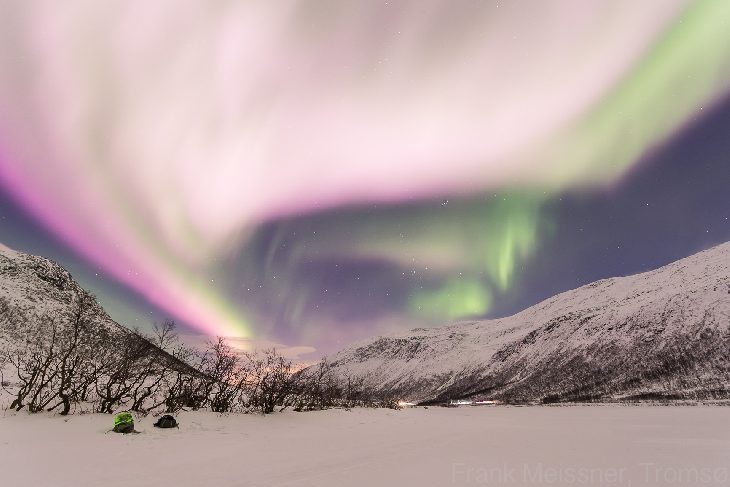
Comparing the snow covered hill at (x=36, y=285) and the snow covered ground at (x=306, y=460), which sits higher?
the snow covered hill at (x=36, y=285)

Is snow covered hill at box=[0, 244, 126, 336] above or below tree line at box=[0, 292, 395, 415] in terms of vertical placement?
above

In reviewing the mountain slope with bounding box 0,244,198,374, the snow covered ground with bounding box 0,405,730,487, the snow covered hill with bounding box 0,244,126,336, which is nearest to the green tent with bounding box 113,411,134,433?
the snow covered ground with bounding box 0,405,730,487

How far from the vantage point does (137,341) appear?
28.6 metres

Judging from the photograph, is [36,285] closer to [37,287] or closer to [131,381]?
[37,287]

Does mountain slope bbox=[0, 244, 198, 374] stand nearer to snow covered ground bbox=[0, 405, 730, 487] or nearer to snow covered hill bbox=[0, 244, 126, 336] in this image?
snow covered hill bbox=[0, 244, 126, 336]

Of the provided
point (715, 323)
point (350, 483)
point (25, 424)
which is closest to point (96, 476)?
point (350, 483)

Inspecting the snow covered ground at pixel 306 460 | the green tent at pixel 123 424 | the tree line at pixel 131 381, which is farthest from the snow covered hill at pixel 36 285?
the snow covered ground at pixel 306 460

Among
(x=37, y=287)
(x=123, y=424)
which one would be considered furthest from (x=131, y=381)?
(x=37, y=287)

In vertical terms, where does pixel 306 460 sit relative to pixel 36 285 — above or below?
below

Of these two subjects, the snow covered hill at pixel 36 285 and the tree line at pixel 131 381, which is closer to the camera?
the tree line at pixel 131 381

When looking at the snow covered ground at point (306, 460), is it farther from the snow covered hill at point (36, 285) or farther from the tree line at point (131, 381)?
the snow covered hill at point (36, 285)

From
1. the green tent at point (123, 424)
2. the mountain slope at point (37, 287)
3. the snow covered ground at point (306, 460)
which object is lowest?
the snow covered ground at point (306, 460)

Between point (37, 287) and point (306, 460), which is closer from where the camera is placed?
point (306, 460)

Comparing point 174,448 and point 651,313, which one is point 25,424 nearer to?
point 174,448
